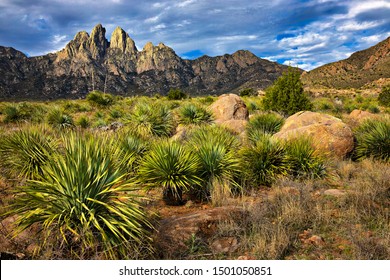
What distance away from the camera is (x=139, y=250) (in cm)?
430

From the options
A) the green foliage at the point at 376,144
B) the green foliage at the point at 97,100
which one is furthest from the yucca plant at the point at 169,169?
the green foliage at the point at 97,100

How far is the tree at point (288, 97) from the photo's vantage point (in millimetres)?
20406

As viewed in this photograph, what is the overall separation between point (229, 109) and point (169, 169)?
37.6ft

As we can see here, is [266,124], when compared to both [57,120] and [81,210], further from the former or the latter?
[81,210]

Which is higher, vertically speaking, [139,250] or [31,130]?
[31,130]

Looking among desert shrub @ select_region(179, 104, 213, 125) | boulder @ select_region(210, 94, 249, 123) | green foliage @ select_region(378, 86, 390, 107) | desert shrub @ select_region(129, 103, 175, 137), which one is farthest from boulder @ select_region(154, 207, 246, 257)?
green foliage @ select_region(378, 86, 390, 107)

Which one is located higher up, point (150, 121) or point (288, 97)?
point (288, 97)

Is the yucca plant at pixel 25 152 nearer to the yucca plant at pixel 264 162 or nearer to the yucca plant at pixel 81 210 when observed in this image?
Answer: the yucca plant at pixel 81 210

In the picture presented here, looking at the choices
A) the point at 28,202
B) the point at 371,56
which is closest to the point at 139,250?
the point at 28,202

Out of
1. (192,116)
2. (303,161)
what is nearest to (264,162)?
(303,161)

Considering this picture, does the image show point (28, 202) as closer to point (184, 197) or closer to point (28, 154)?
point (28, 154)

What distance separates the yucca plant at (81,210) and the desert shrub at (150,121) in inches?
287

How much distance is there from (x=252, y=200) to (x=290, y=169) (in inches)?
81.1

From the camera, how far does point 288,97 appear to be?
2083cm
